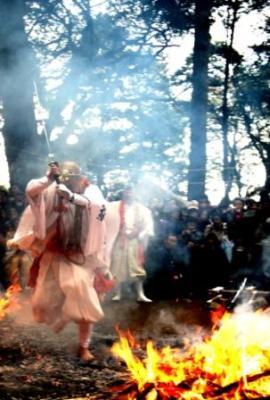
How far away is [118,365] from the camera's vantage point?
5.81 meters

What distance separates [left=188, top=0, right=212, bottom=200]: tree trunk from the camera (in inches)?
539

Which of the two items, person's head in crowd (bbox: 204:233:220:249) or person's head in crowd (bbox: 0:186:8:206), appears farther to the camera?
person's head in crowd (bbox: 204:233:220:249)

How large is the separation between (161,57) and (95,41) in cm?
235

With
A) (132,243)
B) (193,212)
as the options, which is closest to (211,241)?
(193,212)

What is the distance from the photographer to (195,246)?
36.4ft

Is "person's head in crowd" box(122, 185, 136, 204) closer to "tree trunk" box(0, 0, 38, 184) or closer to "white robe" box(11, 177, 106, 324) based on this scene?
"tree trunk" box(0, 0, 38, 184)

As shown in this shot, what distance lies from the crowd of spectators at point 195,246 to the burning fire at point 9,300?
22cm

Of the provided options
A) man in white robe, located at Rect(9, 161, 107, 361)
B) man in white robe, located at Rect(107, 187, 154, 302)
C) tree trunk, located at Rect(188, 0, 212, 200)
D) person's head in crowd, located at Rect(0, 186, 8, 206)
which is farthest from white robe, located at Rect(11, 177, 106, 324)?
tree trunk, located at Rect(188, 0, 212, 200)

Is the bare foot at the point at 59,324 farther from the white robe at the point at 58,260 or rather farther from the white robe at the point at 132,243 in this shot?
the white robe at the point at 132,243

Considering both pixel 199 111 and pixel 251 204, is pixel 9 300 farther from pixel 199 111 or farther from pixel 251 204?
pixel 199 111

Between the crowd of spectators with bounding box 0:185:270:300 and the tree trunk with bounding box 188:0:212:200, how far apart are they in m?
2.32

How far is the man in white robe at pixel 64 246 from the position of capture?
615 cm

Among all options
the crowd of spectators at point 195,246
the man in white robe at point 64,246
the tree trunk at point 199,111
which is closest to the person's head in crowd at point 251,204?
the crowd of spectators at point 195,246

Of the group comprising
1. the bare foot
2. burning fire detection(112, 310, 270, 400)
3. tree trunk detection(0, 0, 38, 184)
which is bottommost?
the bare foot
